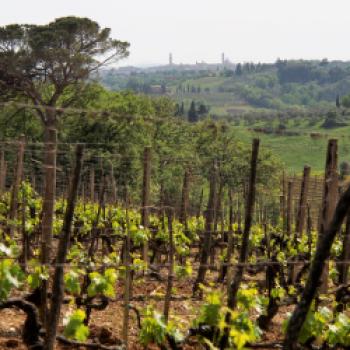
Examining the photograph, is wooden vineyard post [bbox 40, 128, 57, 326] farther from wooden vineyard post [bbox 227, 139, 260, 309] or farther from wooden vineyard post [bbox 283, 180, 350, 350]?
wooden vineyard post [bbox 283, 180, 350, 350]

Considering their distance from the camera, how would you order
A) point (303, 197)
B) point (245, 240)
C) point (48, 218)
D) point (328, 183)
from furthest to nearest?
point (303, 197), point (328, 183), point (48, 218), point (245, 240)

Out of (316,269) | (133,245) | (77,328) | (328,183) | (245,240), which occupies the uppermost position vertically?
(316,269)

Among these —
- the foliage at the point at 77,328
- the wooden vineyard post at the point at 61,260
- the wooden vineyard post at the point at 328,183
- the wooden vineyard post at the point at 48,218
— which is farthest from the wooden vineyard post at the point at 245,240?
the wooden vineyard post at the point at 328,183

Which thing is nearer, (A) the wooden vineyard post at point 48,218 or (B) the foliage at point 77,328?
(B) the foliage at point 77,328

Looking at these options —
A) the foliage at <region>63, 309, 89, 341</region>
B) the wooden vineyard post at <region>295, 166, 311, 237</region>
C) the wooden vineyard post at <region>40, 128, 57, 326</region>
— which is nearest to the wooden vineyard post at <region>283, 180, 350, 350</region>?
the foliage at <region>63, 309, 89, 341</region>

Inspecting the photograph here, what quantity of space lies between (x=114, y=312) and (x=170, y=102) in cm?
3828

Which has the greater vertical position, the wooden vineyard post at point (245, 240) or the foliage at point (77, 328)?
the wooden vineyard post at point (245, 240)

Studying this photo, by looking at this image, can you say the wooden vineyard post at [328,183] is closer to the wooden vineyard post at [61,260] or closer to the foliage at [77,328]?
the foliage at [77,328]

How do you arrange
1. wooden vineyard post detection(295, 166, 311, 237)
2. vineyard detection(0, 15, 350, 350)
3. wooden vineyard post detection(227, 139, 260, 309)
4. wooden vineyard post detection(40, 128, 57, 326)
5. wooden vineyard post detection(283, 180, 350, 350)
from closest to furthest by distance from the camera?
wooden vineyard post detection(283, 180, 350, 350), vineyard detection(0, 15, 350, 350), wooden vineyard post detection(227, 139, 260, 309), wooden vineyard post detection(40, 128, 57, 326), wooden vineyard post detection(295, 166, 311, 237)

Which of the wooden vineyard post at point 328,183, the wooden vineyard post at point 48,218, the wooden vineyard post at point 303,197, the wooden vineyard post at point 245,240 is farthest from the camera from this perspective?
the wooden vineyard post at point 303,197

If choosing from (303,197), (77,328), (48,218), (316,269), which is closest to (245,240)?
(77,328)

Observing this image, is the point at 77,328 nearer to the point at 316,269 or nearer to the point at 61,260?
the point at 61,260

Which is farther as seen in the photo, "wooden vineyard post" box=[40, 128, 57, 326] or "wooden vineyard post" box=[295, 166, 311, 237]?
"wooden vineyard post" box=[295, 166, 311, 237]

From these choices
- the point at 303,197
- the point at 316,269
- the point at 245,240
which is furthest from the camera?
the point at 303,197
